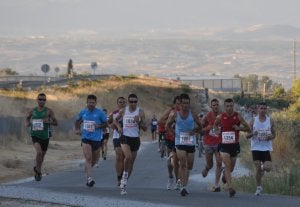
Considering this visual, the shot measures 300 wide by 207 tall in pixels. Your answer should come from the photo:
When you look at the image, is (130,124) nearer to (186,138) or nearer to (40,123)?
(186,138)

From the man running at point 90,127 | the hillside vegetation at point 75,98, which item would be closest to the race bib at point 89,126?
the man running at point 90,127

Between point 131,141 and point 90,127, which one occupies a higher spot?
point 90,127

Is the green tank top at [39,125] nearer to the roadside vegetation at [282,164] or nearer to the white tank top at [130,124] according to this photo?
the white tank top at [130,124]

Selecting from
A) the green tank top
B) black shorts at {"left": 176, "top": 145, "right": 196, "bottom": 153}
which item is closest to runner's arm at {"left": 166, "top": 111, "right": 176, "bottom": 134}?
black shorts at {"left": 176, "top": 145, "right": 196, "bottom": 153}

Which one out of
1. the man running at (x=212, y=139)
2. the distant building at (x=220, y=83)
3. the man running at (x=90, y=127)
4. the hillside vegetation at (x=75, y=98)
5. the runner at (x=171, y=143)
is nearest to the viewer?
the runner at (x=171, y=143)

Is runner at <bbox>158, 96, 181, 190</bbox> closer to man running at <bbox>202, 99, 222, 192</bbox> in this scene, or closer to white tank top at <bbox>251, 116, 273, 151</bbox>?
man running at <bbox>202, 99, 222, 192</bbox>

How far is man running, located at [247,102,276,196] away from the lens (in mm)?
18016

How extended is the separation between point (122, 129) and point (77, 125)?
139cm

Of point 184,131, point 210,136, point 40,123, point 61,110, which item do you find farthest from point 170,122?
point 61,110

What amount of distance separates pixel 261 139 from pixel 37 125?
5.15 meters

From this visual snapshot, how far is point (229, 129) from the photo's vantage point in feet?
56.7

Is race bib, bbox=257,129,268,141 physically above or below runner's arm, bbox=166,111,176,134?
below

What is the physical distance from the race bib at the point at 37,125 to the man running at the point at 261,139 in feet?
16.0

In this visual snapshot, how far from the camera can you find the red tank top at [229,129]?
17.3m
